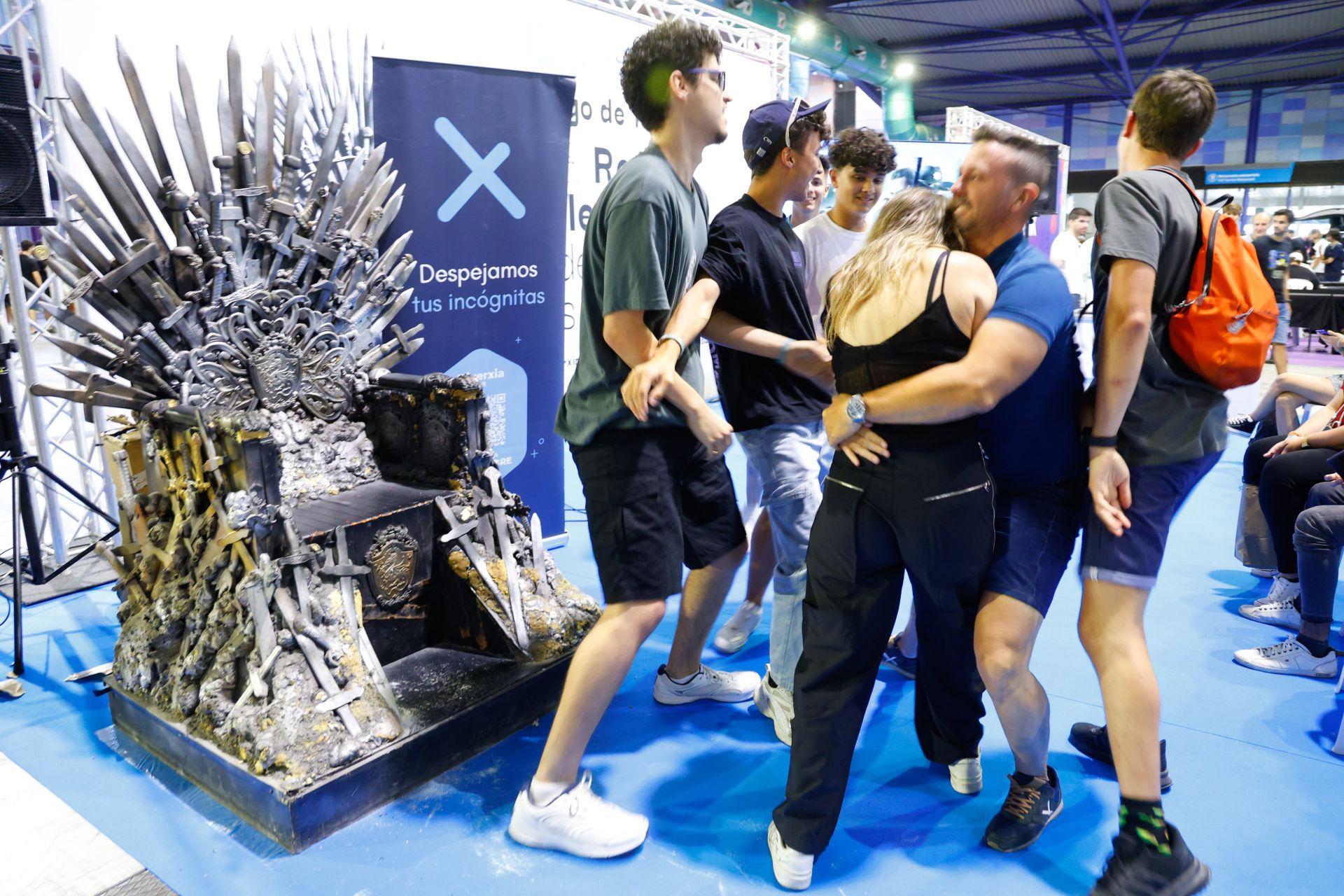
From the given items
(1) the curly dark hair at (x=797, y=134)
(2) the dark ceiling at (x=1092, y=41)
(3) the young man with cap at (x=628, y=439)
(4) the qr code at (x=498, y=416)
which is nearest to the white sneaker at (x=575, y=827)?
(3) the young man with cap at (x=628, y=439)

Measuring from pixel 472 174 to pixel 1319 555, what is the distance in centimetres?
354

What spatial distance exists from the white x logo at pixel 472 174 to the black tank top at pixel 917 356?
7.44 ft

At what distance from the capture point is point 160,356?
2.66 m

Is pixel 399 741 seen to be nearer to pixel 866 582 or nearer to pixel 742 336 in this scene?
pixel 866 582

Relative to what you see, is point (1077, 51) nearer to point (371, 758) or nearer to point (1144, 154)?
point (1144, 154)

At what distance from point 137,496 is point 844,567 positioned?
90.8 inches

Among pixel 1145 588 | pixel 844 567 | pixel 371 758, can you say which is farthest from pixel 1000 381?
pixel 371 758

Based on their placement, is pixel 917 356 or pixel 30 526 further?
pixel 30 526

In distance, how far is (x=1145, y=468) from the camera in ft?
6.63

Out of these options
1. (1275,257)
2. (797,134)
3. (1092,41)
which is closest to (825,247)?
(797,134)

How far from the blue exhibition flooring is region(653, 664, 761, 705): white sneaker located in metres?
0.04

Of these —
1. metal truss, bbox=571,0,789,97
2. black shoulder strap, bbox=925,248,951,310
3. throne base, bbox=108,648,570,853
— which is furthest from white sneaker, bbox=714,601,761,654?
metal truss, bbox=571,0,789,97

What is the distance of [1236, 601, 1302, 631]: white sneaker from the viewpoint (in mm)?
3600

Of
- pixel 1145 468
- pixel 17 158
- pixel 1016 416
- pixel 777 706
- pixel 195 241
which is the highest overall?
pixel 17 158
